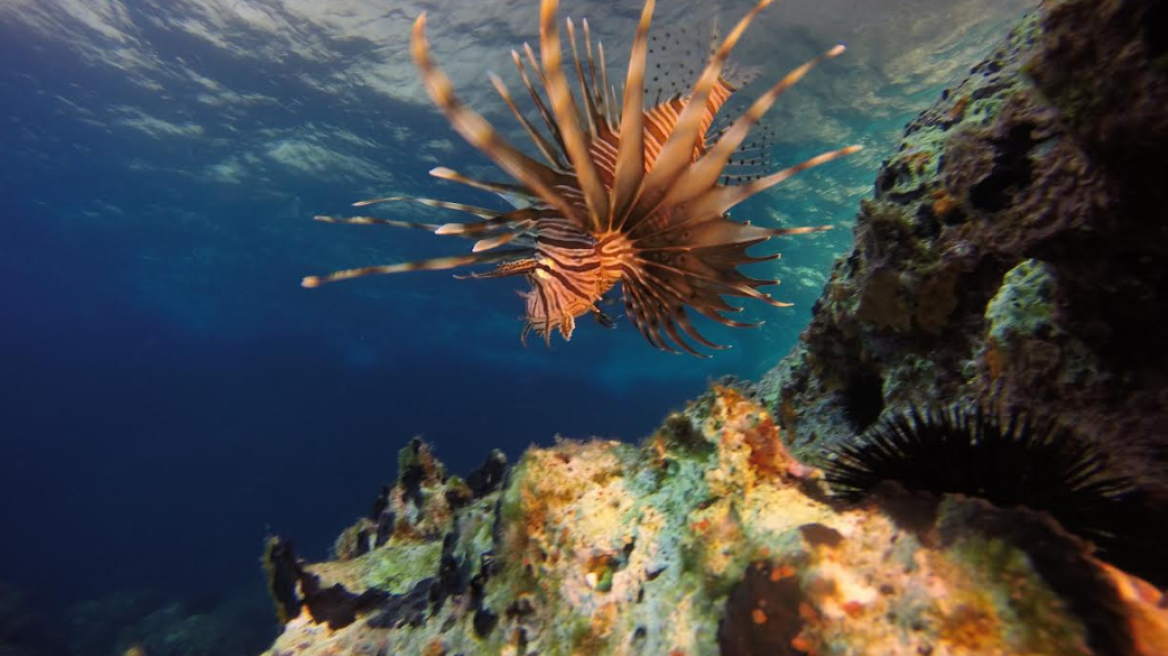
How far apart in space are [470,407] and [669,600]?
139 ft

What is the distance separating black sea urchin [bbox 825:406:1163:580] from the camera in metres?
1.11

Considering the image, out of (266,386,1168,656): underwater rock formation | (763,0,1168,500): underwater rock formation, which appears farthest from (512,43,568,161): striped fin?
(763,0,1168,500): underwater rock formation

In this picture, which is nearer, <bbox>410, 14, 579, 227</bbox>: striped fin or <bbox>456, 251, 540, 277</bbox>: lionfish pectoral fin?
<bbox>410, 14, 579, 227</bbox>: striped fin

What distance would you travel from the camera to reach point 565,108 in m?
1.69

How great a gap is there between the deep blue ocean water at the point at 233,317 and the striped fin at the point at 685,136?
147 centimetres

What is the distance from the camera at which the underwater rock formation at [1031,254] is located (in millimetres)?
1284

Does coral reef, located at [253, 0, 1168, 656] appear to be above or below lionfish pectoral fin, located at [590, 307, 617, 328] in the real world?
below

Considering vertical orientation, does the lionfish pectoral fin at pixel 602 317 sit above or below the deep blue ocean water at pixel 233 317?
below

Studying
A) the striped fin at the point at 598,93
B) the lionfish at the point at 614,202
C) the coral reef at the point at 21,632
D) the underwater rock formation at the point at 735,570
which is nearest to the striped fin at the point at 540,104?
the lionfish at the point at 614,202

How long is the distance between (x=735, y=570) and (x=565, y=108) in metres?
1.41

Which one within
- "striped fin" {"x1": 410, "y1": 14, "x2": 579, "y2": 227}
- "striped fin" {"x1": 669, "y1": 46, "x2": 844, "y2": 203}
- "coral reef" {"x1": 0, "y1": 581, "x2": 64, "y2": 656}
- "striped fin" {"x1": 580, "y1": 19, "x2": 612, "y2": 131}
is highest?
"striped fin" {"x1": 580, "y1": 19, "x2": 612, "y2": 131}

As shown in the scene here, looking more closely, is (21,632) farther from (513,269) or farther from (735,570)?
(735,570)

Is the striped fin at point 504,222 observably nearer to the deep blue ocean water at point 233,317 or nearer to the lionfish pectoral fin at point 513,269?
the lionfish pectoral fin at point 513,269

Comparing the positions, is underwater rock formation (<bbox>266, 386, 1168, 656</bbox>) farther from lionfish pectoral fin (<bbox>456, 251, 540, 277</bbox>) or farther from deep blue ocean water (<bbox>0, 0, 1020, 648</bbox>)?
deep blue ocean water (<bbox>0, 0, 1020, 648</bbox>)
